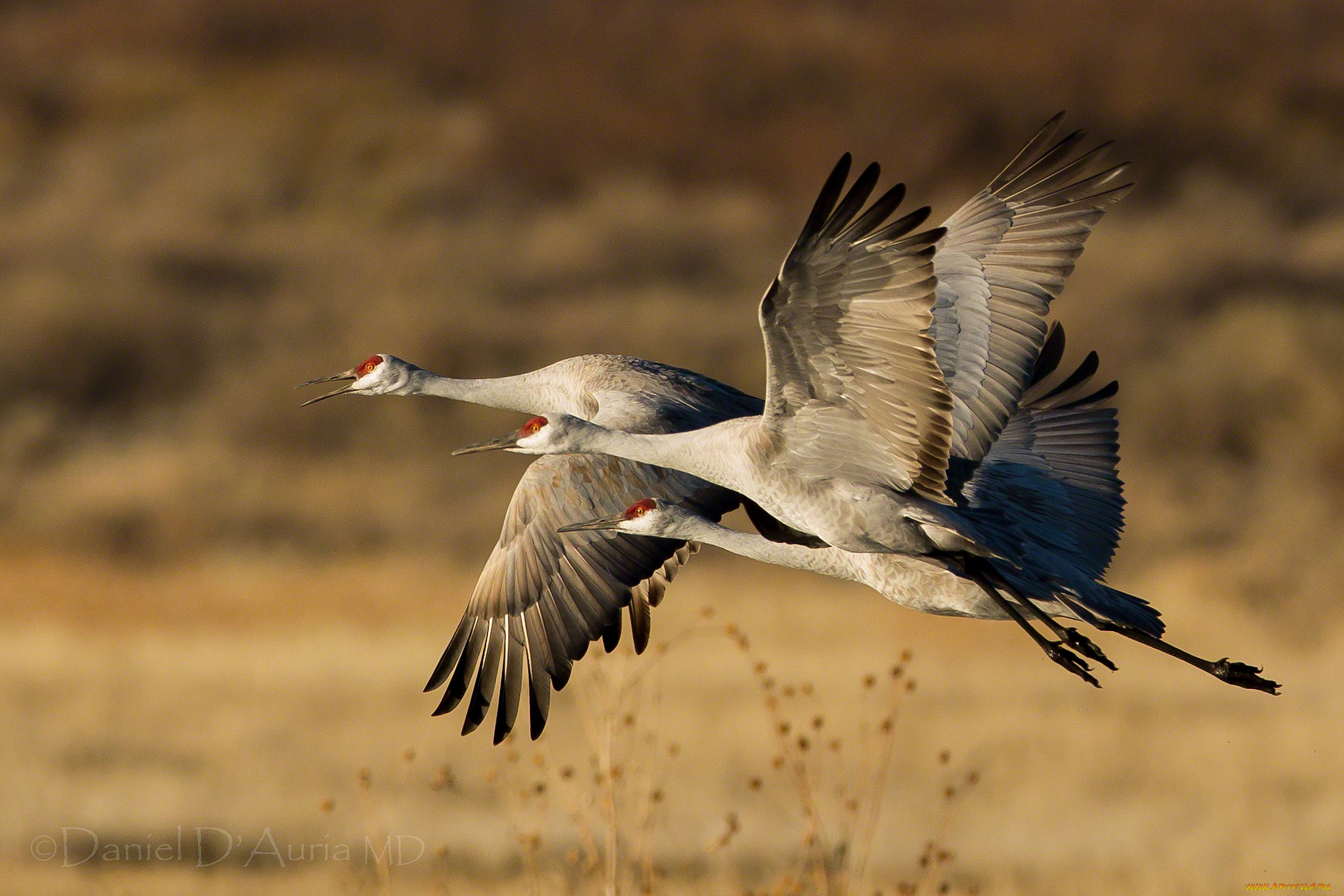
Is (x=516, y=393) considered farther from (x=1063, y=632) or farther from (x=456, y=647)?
(x=1063, y=632)

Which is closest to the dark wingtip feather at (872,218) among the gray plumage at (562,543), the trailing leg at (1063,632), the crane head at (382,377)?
the trailing leg at (1063,632)

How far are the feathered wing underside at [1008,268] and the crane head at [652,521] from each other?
1.04 meters

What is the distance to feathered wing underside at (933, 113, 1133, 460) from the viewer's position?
21.8 ft

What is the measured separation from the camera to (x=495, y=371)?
23203 mm

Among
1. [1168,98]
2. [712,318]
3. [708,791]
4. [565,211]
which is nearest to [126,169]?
[565,211]

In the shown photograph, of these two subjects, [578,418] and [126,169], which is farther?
[126,169]

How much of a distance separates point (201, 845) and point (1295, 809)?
19.2 feet

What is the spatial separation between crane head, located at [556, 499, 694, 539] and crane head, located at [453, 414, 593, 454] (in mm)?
333

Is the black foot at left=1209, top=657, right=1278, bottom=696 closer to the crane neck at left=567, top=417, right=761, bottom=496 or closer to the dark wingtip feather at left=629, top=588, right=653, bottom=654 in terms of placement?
the crane neck at left=567, top=417, right=761, bottom=496

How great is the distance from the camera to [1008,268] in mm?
6855

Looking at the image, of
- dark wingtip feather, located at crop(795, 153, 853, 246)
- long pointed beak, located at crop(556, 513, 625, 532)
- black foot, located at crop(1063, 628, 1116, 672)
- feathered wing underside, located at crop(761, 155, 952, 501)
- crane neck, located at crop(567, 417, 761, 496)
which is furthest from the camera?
long pointed beak, located at crop(556, 513, 625, 532)

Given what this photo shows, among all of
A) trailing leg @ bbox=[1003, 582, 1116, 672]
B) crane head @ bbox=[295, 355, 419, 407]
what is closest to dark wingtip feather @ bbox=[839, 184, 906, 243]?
trailing leg @ bbox=[1003, 582, 1116, 672]

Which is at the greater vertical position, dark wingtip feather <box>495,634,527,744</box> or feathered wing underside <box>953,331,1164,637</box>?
feathered wing underside <box>953,331,1164,637</box>

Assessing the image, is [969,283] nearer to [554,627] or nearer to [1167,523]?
[554,627]
